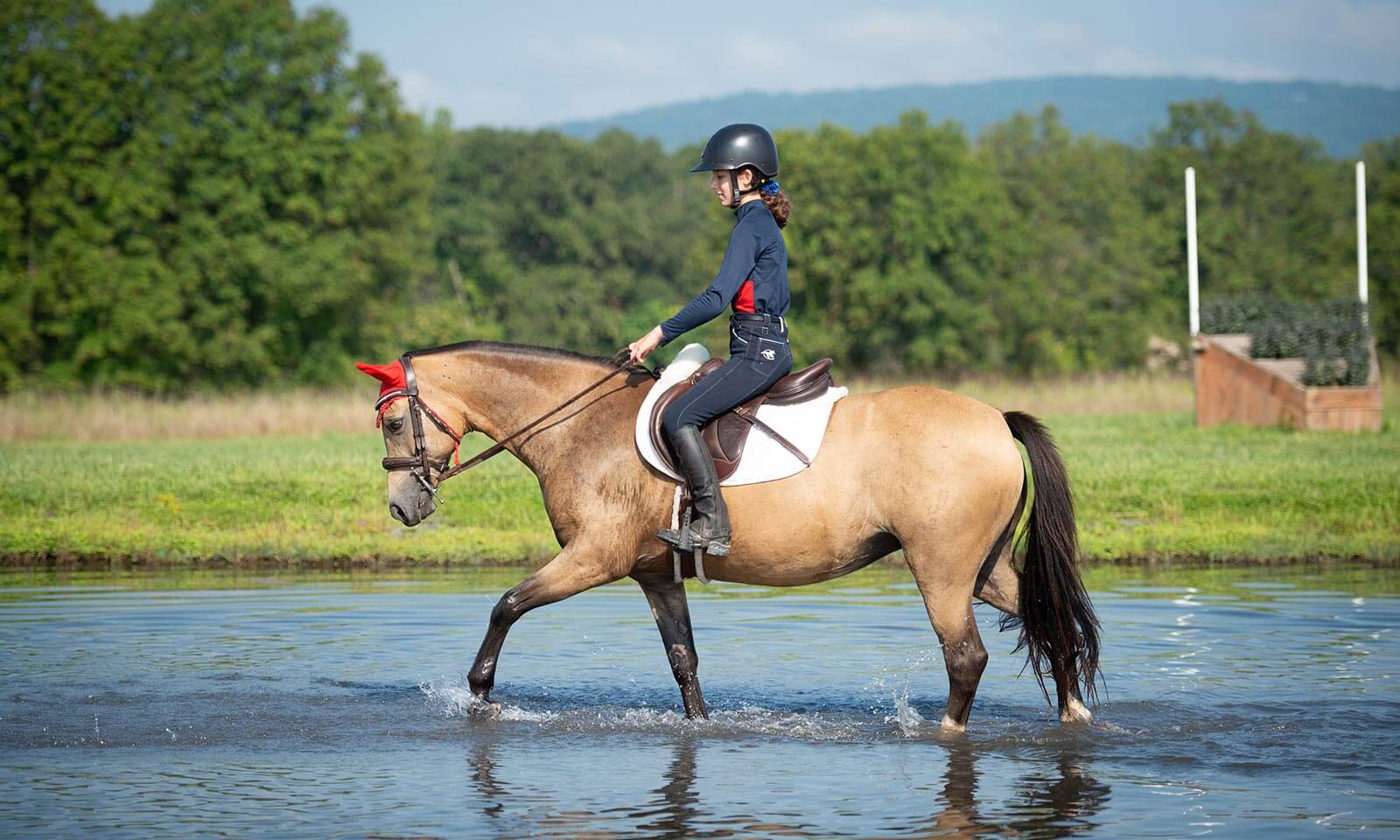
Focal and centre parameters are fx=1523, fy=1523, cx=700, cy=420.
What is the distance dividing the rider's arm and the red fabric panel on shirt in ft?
0.45

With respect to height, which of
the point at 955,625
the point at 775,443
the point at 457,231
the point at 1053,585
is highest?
the point at 457,231

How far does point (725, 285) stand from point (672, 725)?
9.09ft

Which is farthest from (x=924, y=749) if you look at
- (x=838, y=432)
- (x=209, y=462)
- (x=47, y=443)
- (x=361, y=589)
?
(x=47, y=443)

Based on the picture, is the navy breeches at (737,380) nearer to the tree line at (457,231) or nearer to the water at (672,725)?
the water at (672,725)

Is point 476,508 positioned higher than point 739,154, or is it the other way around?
point 739,154

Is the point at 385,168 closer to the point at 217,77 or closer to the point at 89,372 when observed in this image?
the point at 217,77

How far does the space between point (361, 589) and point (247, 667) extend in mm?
4104

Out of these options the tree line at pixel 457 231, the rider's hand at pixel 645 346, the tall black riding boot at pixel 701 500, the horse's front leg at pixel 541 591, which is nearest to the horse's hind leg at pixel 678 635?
the horse's front leg at pixel 541 591

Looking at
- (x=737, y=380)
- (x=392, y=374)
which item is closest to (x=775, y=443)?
(x=737, y=380)

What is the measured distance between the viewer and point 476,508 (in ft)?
64.0

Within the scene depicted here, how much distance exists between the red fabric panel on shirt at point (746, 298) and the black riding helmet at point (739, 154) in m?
0.49

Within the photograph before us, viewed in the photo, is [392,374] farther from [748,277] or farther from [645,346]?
[748,277]

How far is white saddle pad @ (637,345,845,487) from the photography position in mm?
9227

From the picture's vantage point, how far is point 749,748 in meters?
8.86
